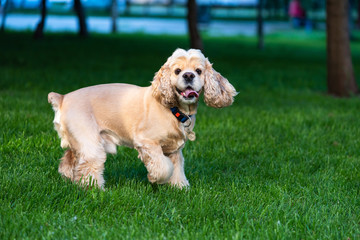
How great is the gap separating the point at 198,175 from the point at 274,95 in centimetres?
687

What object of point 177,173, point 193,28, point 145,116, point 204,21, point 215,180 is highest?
point 145,116

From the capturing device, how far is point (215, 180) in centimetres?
570

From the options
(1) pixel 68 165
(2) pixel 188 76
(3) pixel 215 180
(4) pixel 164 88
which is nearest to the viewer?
(2) pixel 188 76

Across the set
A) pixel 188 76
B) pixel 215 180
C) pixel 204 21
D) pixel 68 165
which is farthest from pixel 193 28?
pixel 204 21

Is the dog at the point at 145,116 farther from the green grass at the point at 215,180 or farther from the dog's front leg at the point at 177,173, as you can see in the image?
the green grass at the point at 215,180

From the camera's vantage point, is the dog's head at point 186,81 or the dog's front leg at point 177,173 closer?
the dog's head at point 186,81

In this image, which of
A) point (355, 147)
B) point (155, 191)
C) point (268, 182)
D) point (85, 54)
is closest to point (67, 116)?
point (155, 191)

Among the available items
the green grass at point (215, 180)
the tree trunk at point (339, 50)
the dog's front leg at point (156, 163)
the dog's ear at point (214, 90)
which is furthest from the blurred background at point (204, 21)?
the dog's front leg at point (156, 163)

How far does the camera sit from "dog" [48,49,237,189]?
192 inches

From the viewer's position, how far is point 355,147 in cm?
728

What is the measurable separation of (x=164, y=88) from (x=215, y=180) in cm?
130

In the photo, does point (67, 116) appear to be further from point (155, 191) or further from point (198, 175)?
point (198, 175)

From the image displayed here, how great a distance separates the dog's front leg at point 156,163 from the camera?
4887 mm

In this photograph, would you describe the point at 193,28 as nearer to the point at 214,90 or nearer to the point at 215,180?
the point at 215,180
